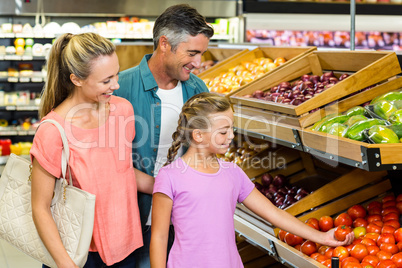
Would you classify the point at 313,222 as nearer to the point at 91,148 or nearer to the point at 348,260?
the point at 348,260


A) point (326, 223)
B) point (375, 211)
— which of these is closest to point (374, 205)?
point (375, 211)

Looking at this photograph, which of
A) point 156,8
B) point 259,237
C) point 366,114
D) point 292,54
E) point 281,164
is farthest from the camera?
point 156,8

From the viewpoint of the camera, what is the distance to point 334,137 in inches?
86.0

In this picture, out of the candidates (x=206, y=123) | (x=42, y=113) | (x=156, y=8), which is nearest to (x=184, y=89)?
(x=206, y=123)

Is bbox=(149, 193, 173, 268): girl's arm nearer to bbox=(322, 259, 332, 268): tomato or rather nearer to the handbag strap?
the handbag strap

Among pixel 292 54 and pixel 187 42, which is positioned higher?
pixel 187 42

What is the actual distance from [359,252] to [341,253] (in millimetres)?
73

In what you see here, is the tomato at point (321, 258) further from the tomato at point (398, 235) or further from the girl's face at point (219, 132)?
the girl's face at point (219, 132)

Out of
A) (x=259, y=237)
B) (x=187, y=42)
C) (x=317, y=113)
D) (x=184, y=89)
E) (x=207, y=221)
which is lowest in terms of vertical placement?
(x=259, y=237)

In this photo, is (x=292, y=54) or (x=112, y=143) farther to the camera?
(x=292, y=54)

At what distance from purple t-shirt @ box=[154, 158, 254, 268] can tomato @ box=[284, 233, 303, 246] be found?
659mm

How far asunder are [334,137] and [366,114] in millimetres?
407

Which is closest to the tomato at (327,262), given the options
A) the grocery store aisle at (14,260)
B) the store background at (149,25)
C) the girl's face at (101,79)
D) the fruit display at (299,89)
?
the fruit display at (299,89)

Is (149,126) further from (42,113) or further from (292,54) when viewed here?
(292,54)
